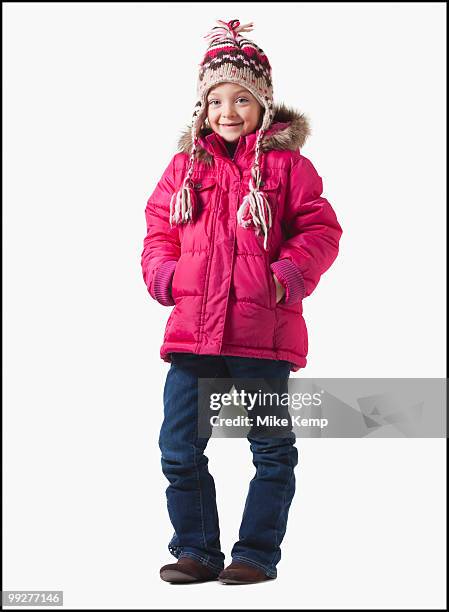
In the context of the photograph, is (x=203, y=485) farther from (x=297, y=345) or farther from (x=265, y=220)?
(x=265, y=220)

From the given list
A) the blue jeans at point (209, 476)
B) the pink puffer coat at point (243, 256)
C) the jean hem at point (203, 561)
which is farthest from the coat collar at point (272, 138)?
the jean hem at point (203, 561)

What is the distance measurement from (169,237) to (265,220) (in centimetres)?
34

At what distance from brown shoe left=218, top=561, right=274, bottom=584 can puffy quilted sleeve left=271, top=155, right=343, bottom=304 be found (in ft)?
2.34

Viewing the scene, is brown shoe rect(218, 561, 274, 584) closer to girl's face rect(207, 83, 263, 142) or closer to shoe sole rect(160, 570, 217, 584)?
shoe sole rect(160, 570, 217, 584)

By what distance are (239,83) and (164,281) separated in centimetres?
59

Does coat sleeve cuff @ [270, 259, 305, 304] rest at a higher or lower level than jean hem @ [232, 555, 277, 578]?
higher

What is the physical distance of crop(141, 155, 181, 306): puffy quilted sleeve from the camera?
109 inches

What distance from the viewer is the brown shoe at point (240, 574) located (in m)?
2.60

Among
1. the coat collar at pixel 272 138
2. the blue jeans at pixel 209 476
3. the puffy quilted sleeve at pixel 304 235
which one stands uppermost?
the coat collar at pixel 272 138

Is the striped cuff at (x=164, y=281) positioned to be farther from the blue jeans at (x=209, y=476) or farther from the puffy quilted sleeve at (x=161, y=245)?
the blue jeans at (x=209, y=476)

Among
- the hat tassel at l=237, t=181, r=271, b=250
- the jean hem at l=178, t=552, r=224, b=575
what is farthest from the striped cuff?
the jean hem at l=178, t=552, r=224, b=575

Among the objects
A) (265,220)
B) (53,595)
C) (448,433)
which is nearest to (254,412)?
(265,220)

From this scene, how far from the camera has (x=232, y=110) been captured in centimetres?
278

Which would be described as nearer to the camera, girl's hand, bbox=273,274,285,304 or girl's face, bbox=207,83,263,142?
girl's hand, bbox=273,274,285,304
